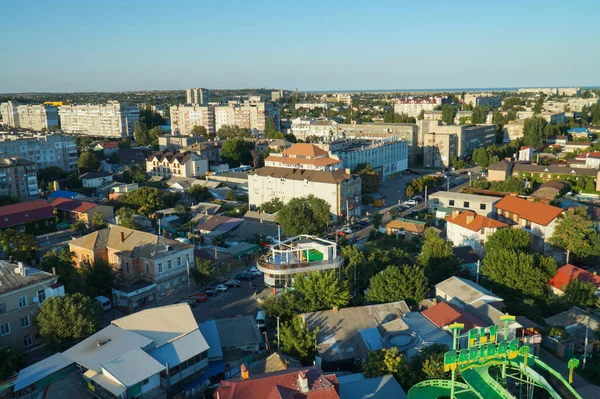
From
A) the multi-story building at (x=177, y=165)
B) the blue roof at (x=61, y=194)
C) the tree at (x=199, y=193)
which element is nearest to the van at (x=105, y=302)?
the tree at (x=199, y=193)

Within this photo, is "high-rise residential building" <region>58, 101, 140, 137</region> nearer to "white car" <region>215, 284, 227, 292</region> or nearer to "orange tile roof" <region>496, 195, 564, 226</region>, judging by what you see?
"white car" <region>215, 284, 227, 292</region>

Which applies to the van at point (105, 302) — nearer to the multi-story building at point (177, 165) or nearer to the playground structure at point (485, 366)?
the playground structure at point (485, 366)

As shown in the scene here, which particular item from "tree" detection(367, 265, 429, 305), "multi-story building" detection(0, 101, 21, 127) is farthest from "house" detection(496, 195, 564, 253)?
"multi-story building" detection(0, 101, 21, 127)

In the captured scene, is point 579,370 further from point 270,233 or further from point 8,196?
point 8,196

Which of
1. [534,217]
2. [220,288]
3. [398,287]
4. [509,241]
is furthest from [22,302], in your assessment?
[534,217]

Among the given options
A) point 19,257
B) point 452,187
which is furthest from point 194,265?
point 452,187
